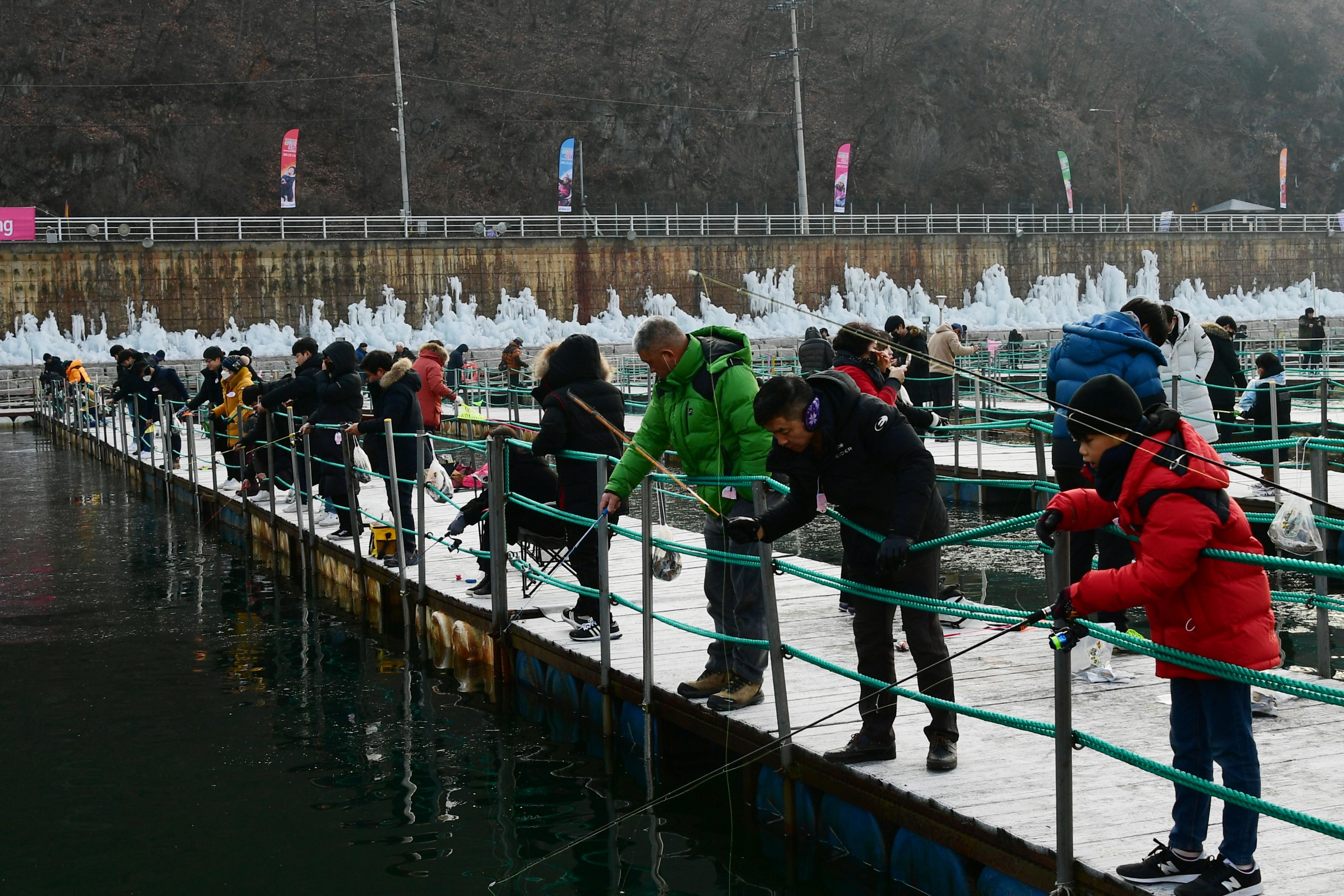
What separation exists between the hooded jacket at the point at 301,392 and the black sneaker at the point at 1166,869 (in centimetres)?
928

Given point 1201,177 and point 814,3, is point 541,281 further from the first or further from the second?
point 1201,177

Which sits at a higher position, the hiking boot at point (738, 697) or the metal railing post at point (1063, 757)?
the metal railing post at point (1063, 757)

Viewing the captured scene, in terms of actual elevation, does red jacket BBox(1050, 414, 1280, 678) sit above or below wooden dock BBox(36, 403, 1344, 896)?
above

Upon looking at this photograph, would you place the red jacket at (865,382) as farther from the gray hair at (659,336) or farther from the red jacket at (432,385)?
the red jacket at (432,385)

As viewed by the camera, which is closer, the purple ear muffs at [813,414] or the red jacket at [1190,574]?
the red jacket at [1190,574]

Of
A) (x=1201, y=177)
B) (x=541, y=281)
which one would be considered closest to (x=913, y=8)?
(x=1201, y=177)

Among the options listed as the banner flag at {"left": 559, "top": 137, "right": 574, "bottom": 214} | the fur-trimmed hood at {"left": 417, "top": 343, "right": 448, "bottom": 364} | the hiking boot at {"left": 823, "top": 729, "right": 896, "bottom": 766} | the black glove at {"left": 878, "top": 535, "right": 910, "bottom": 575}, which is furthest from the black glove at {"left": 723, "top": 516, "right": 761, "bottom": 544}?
the banner flag at {"left": 559, "top": 137, "right": 574, "bottom": 214}

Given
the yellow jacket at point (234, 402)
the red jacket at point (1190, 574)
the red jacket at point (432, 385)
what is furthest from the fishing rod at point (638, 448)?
the yellow jacket at point (234, 402)

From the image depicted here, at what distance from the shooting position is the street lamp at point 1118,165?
69.6m

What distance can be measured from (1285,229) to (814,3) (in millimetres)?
24434

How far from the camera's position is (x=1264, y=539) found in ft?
40.0

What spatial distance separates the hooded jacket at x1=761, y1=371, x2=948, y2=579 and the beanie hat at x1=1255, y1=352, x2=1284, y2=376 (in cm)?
915

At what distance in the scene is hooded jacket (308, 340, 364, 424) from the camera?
37.0 feet

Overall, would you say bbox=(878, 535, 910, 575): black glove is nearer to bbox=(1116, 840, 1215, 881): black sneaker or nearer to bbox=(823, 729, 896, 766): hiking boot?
bbox=(823, 729, 896, 766): hiking boot
